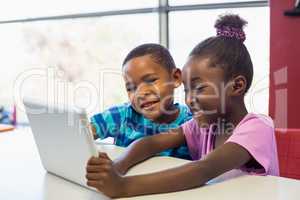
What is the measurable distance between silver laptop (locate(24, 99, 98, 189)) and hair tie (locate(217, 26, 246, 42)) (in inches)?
21.8

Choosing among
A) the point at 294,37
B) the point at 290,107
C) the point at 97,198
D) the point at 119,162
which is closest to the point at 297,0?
the point at 294,37

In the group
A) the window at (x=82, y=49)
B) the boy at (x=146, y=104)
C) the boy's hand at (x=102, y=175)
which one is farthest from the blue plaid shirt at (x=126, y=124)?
the window at (x=82, y=49)

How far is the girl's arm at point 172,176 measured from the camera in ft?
2.44

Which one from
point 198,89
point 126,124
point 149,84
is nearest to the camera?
point 198,89

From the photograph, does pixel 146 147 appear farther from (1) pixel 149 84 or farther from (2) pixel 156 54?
(2) pixel 156 54

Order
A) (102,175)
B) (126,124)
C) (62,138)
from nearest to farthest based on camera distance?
(102,175) < (62,138) < (126,124)

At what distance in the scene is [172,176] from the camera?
0.82 meters

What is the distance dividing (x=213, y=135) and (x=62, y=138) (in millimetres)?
504

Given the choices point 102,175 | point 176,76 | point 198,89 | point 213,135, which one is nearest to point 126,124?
point 176,76

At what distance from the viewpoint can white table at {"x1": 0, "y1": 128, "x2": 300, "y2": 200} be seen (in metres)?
0.80

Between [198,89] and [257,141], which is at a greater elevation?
[198,89]

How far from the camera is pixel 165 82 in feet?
4.41

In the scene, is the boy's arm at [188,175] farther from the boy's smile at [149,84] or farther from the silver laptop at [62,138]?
the boy's smile at [149,84]

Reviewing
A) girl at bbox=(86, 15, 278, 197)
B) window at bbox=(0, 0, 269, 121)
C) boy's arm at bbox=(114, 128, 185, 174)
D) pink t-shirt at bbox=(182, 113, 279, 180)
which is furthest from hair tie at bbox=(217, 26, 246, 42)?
window at bbox=(0, 0, 269, 121)
